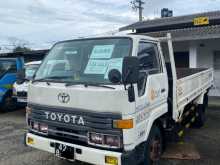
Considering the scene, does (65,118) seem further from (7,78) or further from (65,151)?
(7,78)

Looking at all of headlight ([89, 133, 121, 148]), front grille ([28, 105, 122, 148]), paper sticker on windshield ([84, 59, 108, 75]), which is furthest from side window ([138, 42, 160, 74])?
headlight ([89, 133, 121, 148])

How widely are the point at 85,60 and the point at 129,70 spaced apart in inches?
38.8

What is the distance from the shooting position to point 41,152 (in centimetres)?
521

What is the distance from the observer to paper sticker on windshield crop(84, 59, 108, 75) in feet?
11.7

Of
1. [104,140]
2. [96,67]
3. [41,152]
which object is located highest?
[96,67]

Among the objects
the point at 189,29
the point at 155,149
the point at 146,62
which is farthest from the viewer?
the point at 189,29

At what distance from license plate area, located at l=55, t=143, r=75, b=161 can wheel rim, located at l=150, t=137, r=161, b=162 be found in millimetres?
1186

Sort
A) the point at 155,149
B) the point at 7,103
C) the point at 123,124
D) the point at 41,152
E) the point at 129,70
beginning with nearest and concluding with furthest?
the point at 129,70 < the point at 123,124 < the point at 155,149 < the point at 41,152 < the point at 7,103

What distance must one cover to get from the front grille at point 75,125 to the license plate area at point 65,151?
0.35 ft

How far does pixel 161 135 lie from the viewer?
4.35 meters

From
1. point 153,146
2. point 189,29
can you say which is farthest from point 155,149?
point 189,29

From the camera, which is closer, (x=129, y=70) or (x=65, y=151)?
(x=129, y=70)

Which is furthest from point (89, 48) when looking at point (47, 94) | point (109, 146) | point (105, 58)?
point (109, 146)

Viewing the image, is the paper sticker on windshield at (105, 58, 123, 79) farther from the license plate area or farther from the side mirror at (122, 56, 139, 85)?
the license plate area
